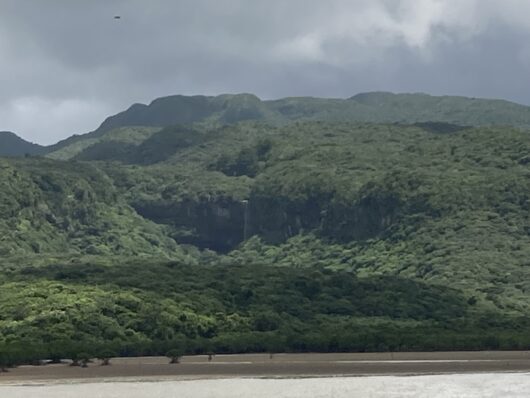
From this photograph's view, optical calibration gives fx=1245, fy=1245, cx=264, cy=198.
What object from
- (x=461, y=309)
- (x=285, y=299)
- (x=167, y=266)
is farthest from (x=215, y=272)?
(x=461, y=309)

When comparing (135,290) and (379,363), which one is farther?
(135,290)

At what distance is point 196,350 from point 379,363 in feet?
62.1

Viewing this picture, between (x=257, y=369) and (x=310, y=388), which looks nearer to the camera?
(x=310, y=388)

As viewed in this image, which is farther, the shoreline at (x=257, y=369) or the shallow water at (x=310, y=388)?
the shoreline at (x=257, y=369)

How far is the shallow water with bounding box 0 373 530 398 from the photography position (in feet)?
296

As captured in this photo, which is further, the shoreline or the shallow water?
the shoreline

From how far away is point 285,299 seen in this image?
160m

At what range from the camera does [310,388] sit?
308ft

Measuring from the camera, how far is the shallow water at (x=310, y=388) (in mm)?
90125

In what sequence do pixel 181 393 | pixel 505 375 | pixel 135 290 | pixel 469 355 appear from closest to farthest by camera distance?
pixel 181 393 < pixel 505 375 < pixel 469 355 < pixel 135 290

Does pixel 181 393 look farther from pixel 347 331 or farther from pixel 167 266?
pixel 167 266

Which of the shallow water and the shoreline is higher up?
the shoreline

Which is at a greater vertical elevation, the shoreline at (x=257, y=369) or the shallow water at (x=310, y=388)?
the shoreline at (x=257, y=369)

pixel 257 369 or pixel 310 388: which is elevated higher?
pixel 257 369
